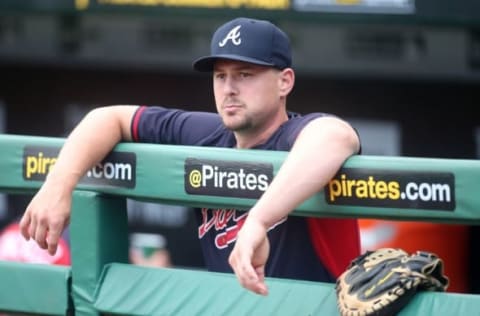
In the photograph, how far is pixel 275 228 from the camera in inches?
102

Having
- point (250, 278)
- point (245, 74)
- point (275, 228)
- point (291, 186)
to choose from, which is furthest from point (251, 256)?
point (245, 74)

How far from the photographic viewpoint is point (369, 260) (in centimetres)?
231

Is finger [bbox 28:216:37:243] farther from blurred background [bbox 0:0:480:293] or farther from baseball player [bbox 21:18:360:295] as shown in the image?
blurred background [bbox 0:0:480:293]

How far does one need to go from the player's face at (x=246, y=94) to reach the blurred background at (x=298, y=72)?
247 cm

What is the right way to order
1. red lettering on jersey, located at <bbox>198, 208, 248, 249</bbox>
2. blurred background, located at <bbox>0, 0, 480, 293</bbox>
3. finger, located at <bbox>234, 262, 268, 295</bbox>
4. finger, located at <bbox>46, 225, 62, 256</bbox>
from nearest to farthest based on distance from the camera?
finger, located at <bbox>234, 262, 268, 295</bbox> < finger, located at <bbox>46, 225, 62, 256</bbox> < red lettering on jersey, located at <bbox>198, 208, 248, 249</bbox> < blurred background, located at <bbox>0, 0, 480, 293</bbox>

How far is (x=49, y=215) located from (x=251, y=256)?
538 millimetres

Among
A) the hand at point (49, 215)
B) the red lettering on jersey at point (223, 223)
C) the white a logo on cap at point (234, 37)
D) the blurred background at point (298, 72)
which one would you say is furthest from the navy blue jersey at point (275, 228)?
the blurred background at point (298, 72)

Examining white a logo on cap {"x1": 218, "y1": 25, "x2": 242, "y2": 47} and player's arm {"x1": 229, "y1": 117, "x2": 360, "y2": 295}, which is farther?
white a logo on cap {"x1": 218, "y1": 25, "x2": 242, "y2": 47}

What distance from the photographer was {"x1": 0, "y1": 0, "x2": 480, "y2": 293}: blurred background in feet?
17.5

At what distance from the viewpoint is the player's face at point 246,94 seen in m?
2.66

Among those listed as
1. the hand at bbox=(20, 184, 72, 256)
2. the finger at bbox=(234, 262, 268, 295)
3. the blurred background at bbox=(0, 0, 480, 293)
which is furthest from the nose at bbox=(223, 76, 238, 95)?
the blurred background at bbox=(0, 0, 480, 293)

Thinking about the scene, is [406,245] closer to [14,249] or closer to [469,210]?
[14,249]

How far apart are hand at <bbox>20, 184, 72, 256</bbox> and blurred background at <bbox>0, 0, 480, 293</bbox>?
2759 millimetres

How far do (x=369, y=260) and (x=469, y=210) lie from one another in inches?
8.1
